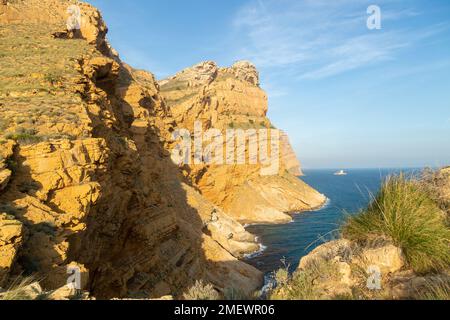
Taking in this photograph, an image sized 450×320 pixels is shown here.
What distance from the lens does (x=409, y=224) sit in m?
5.70

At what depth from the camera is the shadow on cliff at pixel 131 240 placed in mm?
13891

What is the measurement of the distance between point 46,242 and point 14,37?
21379 millimetres

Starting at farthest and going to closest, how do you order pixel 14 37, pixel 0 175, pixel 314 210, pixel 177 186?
pixel 314 210
pixel 177 186
pixel 14 37
pixel 0 175

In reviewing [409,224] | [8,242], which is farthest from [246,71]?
[409,224]

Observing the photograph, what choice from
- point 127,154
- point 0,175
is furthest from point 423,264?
point 127,154

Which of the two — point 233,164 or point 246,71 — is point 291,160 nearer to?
point 246,71

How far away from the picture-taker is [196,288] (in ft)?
17.0

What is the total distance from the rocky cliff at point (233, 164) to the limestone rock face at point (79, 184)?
2611 centimetres

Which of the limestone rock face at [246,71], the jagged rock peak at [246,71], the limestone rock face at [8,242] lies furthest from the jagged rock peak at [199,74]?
the limestone rock face at [8,242]

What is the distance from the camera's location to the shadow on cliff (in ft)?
45.6

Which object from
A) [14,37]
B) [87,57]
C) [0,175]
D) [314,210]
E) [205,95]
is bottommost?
[314,210]

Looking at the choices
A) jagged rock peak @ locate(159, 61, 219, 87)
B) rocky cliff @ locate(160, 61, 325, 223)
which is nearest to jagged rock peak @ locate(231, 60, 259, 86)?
rocky cliff @ locate(160, 61, 325, 223)

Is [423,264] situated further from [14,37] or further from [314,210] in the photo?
[314,210]

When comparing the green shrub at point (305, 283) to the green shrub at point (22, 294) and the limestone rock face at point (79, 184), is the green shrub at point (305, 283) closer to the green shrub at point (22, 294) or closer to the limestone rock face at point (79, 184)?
the green shrub at point (22, 294)
